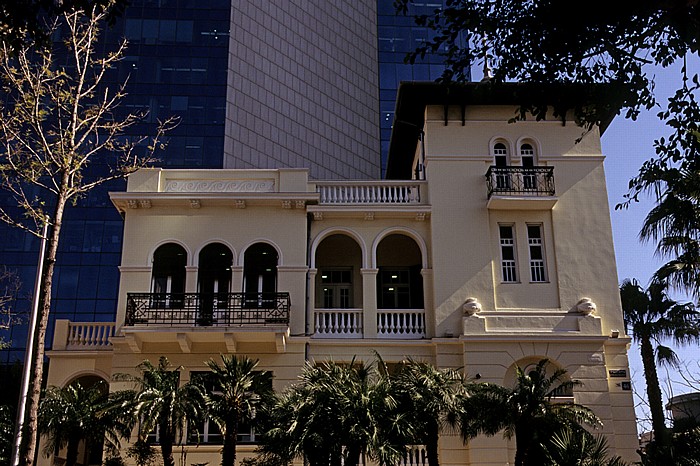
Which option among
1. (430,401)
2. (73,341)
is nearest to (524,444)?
(430,401)

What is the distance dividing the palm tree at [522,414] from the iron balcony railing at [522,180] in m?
A: 8.33

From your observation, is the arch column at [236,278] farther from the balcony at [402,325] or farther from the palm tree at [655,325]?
the palm tree at [655,325]

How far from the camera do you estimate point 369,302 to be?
26.0 m

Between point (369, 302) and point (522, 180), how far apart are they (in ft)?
21.2

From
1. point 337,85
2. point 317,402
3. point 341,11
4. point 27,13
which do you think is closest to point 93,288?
point 337,85

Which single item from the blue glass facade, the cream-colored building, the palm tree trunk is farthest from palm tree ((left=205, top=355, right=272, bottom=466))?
the blue glass facade

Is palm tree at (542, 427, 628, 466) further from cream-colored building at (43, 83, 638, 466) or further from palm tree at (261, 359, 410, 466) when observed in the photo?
cream-colored building at (43, 83, 638, 466)

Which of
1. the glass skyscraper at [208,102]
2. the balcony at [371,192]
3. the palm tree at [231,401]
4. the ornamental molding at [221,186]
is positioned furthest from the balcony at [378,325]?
the glass skyscraper at [208,102]

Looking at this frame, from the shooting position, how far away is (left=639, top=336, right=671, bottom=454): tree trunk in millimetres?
26812

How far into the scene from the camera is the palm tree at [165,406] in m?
19.6

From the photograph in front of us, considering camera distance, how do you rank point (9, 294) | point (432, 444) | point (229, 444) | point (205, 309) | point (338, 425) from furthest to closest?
1. point (9, 294)
2. point (205, 309)
3. point (229, 444)
4. point (432, 444)
5. point (338, 425)

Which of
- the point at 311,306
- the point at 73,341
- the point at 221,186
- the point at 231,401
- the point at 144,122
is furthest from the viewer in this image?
the point at 144,122

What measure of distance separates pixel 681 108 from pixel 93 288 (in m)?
55.8

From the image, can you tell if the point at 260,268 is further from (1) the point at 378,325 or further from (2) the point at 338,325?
(1) the point at 378,325
